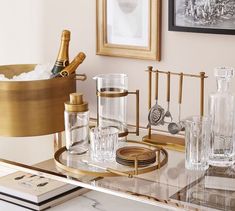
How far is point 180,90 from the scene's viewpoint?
151 centimetres

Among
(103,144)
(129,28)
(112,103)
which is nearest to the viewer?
(103,144)

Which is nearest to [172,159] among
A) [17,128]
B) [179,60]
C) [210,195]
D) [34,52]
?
[210,195]

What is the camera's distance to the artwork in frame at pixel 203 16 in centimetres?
146

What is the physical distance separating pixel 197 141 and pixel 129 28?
0.47 m

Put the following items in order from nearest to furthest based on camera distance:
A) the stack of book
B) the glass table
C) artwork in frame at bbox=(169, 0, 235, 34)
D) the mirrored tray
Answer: the glass table
the mirrored tray
artwork in frame at bbox=(169, 0, 235, 34)
the stack of book

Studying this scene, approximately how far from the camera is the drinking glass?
4.65 feet

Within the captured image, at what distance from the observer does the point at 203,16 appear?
1504mm

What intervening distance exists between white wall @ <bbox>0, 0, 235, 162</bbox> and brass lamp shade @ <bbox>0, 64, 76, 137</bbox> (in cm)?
18

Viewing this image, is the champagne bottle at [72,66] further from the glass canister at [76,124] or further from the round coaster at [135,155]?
the round coaster at [135,155]

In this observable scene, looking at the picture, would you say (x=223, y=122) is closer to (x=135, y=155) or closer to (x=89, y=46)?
(x=135, y=155)

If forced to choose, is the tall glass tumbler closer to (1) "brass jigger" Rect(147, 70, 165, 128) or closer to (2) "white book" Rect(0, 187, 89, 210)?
(1) "brass jigger" Rect(147, 70, 165, 128)

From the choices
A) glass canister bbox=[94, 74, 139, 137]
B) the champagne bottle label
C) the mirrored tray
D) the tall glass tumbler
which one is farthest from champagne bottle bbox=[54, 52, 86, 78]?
the tall glass tumbler

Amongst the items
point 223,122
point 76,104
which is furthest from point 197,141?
point 76,104

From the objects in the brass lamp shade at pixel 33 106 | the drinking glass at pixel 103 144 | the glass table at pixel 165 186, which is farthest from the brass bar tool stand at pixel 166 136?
the brass lamp shade at pixel 33 106
